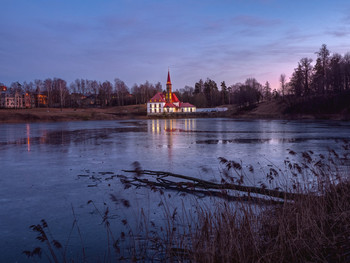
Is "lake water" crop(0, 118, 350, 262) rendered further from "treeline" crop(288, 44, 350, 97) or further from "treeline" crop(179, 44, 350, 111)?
"treeline" crop(288, 44, 350, 97)

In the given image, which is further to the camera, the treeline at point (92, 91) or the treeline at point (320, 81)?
the treeline at point (92, 91)

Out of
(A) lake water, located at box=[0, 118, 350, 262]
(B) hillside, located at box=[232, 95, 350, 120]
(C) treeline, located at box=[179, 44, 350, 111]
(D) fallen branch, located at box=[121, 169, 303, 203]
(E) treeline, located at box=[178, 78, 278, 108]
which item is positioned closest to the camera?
(A) lake water, located at box=[0, 118, 350, 262]

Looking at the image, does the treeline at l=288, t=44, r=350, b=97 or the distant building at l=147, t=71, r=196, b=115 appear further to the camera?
the distant building at l=147, t=71, r=196, b=115

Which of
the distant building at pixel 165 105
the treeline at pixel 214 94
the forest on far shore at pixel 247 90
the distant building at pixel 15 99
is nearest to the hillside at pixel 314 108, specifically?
the forest on far shore at pixel 247 90

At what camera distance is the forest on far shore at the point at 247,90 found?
85906mm

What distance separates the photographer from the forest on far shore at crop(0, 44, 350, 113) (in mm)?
85906

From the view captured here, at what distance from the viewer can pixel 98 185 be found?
954 cm

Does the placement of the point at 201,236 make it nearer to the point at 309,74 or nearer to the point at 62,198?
the point at 62,198

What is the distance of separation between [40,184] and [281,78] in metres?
Result: 130

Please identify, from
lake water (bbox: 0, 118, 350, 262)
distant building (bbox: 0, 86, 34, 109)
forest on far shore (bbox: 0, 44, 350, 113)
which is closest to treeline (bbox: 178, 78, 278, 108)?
forest on far shore (bbox: 0, 44, 350, 113)

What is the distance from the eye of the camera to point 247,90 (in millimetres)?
124625

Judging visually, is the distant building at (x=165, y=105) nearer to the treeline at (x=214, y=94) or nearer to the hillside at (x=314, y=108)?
the treeline at (x=214, y=94)

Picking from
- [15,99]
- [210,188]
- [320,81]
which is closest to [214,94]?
[320,81]

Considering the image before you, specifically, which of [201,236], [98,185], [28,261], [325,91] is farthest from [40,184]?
[325,91]
